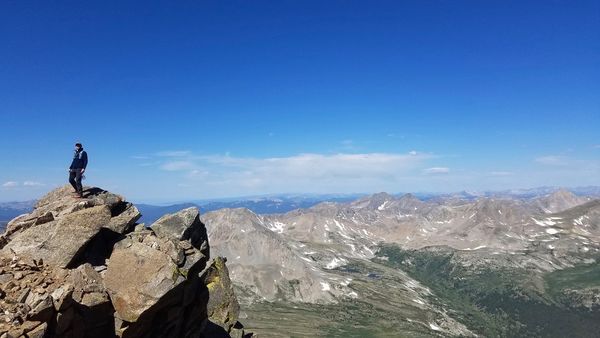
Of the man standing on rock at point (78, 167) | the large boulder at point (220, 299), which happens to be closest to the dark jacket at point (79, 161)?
the man standing on rock at point (78, 167)

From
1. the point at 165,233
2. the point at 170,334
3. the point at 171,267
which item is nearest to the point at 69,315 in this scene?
the point at 171,267

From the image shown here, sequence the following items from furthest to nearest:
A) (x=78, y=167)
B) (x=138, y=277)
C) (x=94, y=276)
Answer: (x=78, y=167), (x=138, y=277), (x=94, y=276)

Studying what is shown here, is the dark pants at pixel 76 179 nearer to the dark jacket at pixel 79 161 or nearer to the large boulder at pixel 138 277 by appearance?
the dark jacket at pixel 79 161

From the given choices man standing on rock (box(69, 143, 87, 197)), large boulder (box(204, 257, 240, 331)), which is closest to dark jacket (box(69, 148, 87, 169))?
man standing on rock (box(69, 143, 87, 197))

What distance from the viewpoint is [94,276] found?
31.1 metres

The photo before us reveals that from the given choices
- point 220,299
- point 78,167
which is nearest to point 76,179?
point 78,167

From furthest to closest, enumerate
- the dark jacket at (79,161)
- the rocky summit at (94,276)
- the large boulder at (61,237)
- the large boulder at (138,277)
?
the dark jacket at (79,161), the large boulder at (61,237), the large boulder at (138,277), the rocky summit at (94,276)

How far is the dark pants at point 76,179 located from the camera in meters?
41.0

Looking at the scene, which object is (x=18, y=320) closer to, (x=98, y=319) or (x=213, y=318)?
(x=98, y=319)

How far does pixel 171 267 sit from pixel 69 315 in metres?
8.04

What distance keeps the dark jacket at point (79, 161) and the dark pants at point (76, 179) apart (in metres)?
0.39

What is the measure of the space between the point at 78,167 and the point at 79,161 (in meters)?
0.57

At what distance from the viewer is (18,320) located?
2536 cm

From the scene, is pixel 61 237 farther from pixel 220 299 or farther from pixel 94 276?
pixel 220 299
